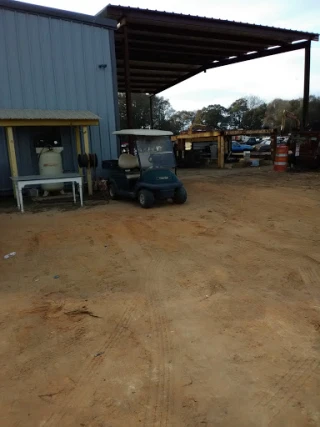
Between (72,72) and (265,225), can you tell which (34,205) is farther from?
(265,225)

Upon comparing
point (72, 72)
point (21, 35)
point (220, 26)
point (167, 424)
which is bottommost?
point (167, 424)

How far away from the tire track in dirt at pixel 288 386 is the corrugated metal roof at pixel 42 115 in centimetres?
916

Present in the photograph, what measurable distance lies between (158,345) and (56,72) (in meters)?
10.6

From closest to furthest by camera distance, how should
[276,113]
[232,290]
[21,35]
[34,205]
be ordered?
[232,290] < [34,205] < [21,35] < [276,113]

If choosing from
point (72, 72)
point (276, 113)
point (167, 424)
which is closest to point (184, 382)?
point (167, 424)

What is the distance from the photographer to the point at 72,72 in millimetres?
11844

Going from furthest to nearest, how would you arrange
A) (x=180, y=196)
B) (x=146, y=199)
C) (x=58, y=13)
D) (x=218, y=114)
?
(x=218, y=114) < (x=58, y=13) < (x=180, y=196) < (x=146, y=199)

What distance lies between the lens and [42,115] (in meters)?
10.3

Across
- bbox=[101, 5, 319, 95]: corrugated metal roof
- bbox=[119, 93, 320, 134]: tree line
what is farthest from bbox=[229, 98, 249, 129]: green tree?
bbox=[101, 5, 319, 95]: corrugated metal roof

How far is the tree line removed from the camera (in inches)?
1830

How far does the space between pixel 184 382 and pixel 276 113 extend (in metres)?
61.6

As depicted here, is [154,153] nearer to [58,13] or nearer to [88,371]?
Result: [58,13]

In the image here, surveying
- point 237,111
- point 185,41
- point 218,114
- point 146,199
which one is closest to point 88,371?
point 146,199

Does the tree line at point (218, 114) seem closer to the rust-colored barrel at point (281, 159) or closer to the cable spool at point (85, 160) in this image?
the rust-colored barrel at point (281, 159)
